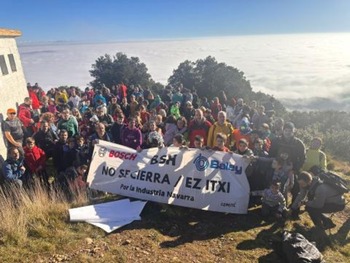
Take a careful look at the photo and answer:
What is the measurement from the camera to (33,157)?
30.3 feet

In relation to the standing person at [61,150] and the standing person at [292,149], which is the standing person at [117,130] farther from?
the standing person at [292,149]

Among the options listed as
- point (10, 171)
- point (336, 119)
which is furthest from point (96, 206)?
point (336, 119)

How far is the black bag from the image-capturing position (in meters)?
6.45

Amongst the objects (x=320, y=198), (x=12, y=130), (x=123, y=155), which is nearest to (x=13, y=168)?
(x=12, y=130)

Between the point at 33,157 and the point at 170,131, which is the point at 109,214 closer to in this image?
the point at 33,157

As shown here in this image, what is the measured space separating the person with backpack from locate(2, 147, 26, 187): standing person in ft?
23.8

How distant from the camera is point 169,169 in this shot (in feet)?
28.9

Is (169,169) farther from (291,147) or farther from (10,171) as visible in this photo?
(10,171)

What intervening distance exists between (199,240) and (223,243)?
55cm

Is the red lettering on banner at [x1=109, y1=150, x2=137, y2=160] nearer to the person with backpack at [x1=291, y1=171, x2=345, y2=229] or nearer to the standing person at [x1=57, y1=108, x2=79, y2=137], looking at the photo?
the standing person at [x1=57, y1=108, x2=79, y2=137]

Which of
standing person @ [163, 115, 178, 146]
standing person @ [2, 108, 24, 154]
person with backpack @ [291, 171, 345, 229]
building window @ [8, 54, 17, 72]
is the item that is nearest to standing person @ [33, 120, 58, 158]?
standing person @ [2, 108, 24, 154]

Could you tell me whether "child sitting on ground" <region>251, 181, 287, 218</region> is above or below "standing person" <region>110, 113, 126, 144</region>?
below

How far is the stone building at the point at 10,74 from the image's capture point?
49.9ft

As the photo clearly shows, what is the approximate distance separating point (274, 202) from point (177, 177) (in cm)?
255
